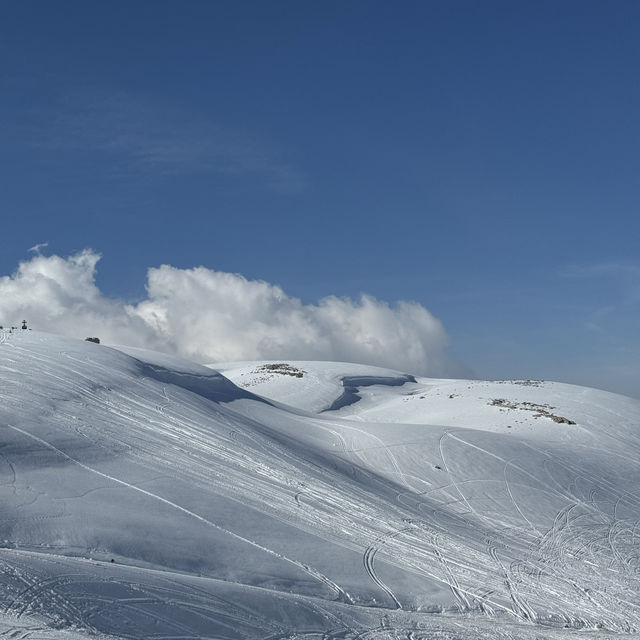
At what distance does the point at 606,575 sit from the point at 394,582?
7.67m

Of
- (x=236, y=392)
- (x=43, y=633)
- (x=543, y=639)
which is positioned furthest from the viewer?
(x=236, y=392)

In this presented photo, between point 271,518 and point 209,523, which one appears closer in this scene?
point 209,523

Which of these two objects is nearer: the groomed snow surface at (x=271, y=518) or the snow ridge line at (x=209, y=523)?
the groomed snow surface at (x=271, y=518)

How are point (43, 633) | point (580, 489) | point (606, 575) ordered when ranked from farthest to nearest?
point (580, 489) → point (606, 575) → point (43, 633)

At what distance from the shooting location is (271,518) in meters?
15.9

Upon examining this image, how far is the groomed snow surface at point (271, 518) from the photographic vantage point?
35.2 ft

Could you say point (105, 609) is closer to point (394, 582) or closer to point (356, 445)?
point (394, 582)

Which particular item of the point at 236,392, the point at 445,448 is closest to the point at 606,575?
the point at 445,448

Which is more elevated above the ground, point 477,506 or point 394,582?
point 477,506

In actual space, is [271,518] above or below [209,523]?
above

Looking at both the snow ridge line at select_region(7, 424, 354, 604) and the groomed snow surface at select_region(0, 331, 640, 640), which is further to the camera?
the snow ridge line at select_region(7, 424, 354, 604)

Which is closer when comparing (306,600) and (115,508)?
(306,600)

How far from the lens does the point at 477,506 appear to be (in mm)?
23484

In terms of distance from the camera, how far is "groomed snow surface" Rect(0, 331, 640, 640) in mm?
10742
